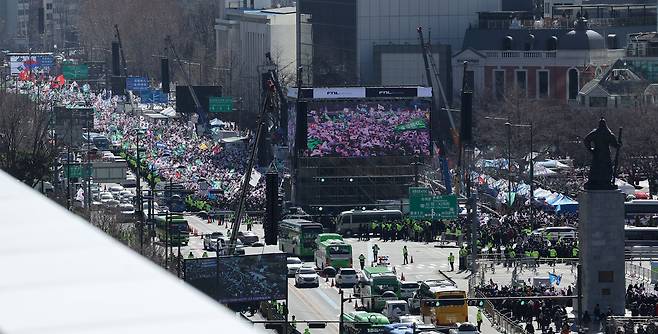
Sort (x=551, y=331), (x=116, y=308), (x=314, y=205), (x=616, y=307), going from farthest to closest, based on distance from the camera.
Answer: (x=314, y=205), (x=616, y=307), (x=551, y=331), (x=116, y=308)

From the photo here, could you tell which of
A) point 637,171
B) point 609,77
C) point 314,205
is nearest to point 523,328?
point 314,205

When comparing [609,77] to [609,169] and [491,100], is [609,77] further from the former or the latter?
[609,169]

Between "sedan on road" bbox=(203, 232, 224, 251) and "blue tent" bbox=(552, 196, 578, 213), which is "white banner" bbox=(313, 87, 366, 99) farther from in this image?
"sedan on road" bbox=(203, 232, 224, 251)

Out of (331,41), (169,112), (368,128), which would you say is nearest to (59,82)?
(169,112)

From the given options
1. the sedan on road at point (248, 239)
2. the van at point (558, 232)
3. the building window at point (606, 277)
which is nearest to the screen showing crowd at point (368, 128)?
the sedan on road at point (248, 239)

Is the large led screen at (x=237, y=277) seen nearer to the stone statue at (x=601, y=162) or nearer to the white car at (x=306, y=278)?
the stone statue at (x=601, y=162)

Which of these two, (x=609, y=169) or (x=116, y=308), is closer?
(x=116, y=308)
